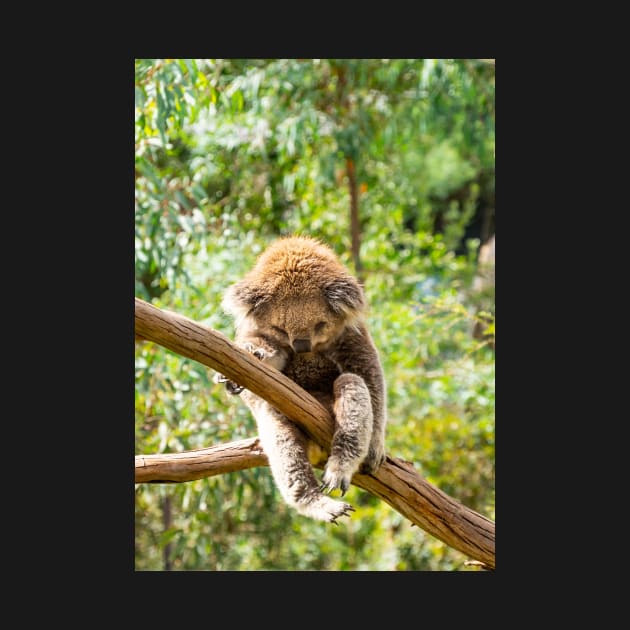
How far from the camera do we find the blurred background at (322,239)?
190 inches

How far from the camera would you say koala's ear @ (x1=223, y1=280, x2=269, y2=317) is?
123 inches

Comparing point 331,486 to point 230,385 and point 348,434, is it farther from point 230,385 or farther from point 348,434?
point 230,385

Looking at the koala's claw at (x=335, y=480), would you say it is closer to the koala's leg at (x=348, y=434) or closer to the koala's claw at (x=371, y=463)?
the koala's leg at (x=348, y=434)

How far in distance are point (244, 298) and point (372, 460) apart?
837mm

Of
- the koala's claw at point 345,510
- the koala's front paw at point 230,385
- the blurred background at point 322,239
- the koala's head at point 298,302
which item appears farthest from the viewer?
the blurred background at point 322,239

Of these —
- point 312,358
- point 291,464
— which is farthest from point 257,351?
point 291,464

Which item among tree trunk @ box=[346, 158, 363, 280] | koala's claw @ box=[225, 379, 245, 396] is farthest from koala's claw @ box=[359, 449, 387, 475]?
tree trunk @ box=[346, 158, 363, 280]

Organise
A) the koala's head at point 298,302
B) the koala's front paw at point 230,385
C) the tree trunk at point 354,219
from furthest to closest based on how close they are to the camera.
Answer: the tree trunk at point 354,219
the koala's head at point 298,302
the koala's front paw at point 230,385

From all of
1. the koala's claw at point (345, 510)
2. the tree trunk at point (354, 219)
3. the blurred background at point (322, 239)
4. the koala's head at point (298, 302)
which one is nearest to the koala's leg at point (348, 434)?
the koala's claw at point (345, 510)

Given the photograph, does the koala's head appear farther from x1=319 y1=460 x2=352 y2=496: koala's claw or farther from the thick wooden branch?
x1=319 y1=460 x2=352 y2=496: koala's claw

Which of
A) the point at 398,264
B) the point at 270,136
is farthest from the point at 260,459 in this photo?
the point at 398,264

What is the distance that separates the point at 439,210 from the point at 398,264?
3.08 meters

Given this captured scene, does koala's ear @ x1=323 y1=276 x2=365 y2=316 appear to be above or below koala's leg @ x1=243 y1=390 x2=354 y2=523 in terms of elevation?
above

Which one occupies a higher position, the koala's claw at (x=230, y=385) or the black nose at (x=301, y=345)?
the black nose at (x=301, y=345)
